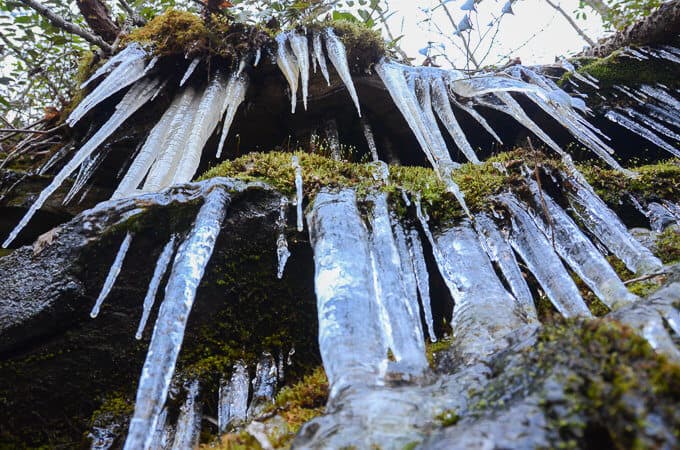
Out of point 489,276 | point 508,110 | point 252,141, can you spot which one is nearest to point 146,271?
point 489,276

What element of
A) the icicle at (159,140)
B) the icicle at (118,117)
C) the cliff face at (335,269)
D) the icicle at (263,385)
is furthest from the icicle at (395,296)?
the icicle at (118,117)

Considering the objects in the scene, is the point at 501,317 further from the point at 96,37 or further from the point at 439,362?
the point at 96,37

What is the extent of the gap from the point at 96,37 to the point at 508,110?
4120 mm

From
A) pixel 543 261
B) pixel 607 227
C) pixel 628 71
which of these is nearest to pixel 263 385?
pixel 543 261

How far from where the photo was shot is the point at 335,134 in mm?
4371

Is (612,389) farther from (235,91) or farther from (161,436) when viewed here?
(235,91)

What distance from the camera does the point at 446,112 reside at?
3.76m

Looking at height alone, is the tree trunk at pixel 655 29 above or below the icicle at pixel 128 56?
above

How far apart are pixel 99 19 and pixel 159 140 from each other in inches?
89.4

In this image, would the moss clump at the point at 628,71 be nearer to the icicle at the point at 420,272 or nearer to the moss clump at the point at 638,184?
the moss clump at the point at 638,184

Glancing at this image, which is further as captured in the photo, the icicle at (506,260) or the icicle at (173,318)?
the icicle at (506,260)

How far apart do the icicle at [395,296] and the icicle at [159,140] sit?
1.77 meters

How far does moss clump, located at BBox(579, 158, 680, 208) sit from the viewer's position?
331 cm

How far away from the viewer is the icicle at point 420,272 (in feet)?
7.42
